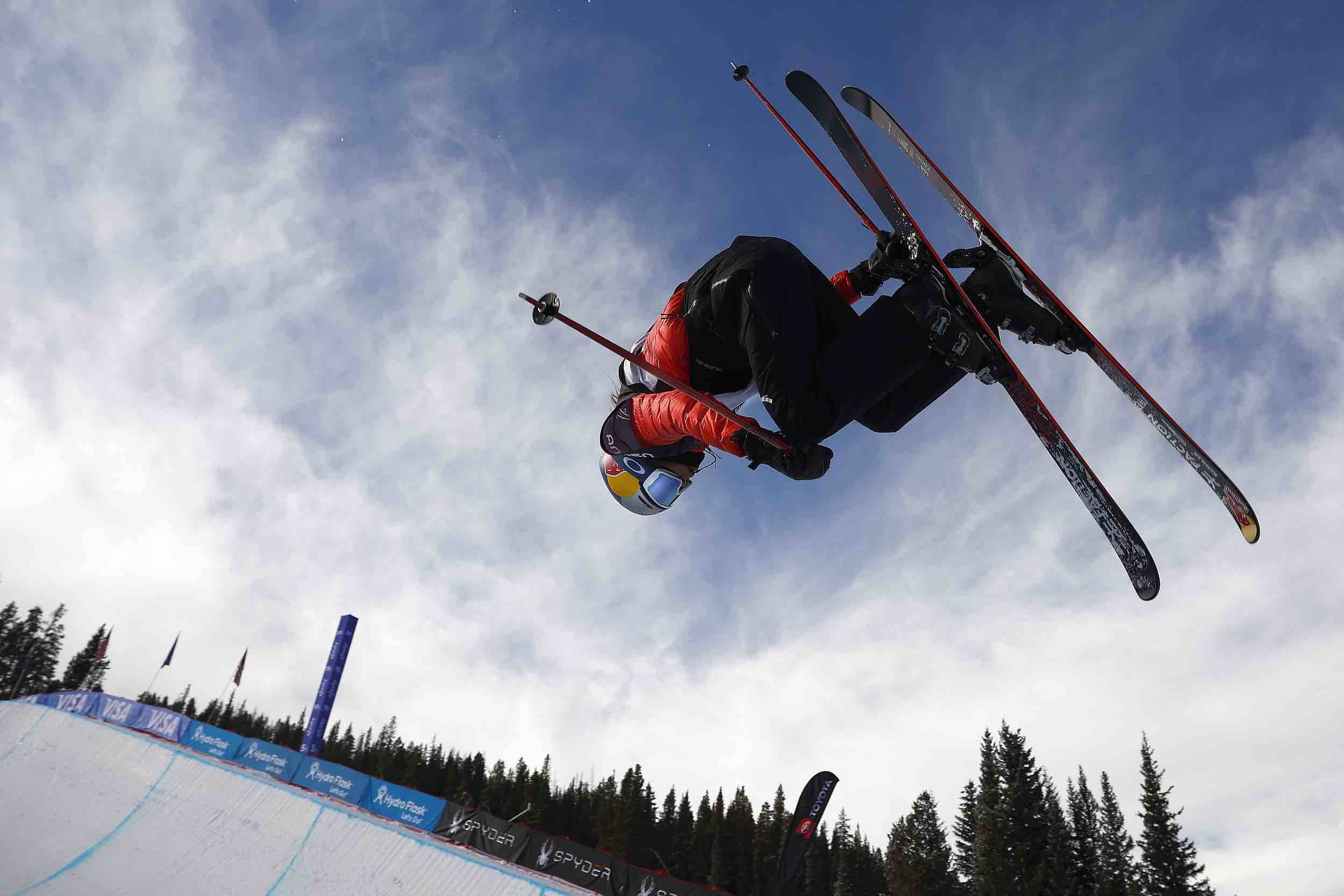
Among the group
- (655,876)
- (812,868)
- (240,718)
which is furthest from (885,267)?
(240,718)

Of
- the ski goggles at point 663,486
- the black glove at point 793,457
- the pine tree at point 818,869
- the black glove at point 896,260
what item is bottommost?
Answer: the pine tree at point 818,869

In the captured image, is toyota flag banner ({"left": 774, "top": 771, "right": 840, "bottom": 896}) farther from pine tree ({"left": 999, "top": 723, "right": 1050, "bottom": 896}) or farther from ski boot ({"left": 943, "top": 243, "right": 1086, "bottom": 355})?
pine tree ({"left": 999, "top": 723, "right": 1050, "bottom": 896})

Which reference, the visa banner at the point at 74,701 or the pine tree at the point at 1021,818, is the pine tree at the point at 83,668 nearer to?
the visa banner at the point at 74,701

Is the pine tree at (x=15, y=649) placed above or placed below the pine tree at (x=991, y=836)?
above

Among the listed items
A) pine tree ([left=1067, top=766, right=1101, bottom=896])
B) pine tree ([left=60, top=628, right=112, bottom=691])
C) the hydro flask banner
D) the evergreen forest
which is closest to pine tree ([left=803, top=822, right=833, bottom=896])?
the evergreen forest

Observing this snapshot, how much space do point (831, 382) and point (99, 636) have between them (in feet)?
385

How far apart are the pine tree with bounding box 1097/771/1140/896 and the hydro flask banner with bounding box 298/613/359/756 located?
117 feet

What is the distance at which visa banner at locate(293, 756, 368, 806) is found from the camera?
1909cm

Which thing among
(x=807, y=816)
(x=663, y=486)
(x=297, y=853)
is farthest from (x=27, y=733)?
(x=663, y=486)

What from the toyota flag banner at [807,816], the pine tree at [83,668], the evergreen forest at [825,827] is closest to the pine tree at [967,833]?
the evergreen forest at [825,827]

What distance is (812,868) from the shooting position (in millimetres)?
63125

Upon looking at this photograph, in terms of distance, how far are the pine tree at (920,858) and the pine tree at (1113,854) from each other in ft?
30.6

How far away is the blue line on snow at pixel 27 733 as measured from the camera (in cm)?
2491

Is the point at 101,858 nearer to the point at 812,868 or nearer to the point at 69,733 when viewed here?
the point at 69,733
